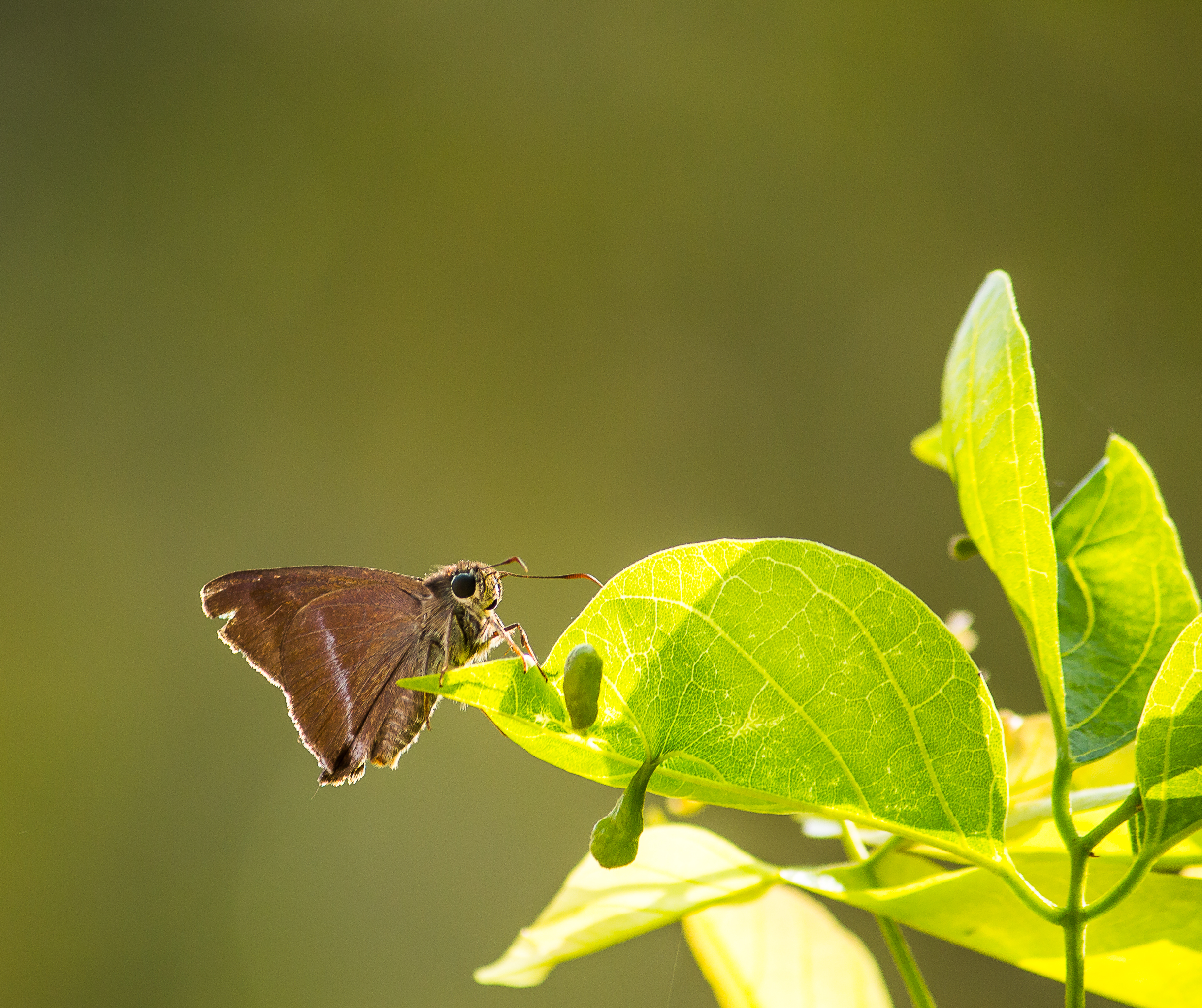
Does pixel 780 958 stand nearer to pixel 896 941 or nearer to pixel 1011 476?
pixel 896 941

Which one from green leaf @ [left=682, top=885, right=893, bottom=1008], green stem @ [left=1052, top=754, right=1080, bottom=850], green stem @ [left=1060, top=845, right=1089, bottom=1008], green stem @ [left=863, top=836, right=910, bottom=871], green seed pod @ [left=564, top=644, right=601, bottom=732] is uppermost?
green seed pod @ [left=564, top=644, right=601, bottom=732]

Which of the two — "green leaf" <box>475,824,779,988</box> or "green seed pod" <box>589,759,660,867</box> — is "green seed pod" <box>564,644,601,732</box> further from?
"green leaf" <box>475,824,779,988</box>

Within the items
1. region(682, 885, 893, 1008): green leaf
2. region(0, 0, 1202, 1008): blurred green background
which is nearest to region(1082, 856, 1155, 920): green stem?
region(682, 885, 893, 1008): green leaf

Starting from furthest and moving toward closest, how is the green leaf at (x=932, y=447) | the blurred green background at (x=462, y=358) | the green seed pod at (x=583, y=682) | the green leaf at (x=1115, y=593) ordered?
the blurred green background at (x=462, y=358) → the green leaf at (x=932, y=447) → the green leaf at (x=1115, y=593) → the green seed pod at (x=583, y=682)

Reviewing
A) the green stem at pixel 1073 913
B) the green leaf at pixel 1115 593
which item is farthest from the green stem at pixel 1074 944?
the green leaf at pixel 1115 593

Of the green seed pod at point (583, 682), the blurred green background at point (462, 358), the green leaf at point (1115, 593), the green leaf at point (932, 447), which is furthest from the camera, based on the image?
the blurred green background at point (462, 358)

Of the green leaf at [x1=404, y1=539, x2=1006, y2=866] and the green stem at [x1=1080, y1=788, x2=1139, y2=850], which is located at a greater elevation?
the green leaf at [x1=404, y1=539, x2=1006, y2=866]

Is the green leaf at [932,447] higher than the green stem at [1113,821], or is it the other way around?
the green leaf at [932,447]

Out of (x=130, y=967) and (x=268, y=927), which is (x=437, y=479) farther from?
(x=130, y=967)

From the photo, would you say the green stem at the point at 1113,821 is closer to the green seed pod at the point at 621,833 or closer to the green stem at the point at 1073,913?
the green stem at the point at 1073,913
